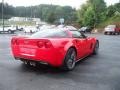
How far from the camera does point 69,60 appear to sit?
706cm

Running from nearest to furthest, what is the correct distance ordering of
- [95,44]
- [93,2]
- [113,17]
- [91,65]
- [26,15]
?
[91,65]
[95,44]
[113,17]
[93,2]
[26,15]

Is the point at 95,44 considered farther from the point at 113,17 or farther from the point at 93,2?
the point at 93,2

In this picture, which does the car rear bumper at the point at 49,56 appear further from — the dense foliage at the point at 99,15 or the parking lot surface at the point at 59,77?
the dense foliage at the point at 99,15

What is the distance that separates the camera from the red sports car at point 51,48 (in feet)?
21.2

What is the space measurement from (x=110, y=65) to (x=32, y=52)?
109 inches

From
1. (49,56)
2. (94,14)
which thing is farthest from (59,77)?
(94,14)

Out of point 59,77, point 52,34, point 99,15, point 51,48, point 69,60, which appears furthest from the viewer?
point 99,15

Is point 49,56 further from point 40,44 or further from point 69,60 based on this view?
point 69,60

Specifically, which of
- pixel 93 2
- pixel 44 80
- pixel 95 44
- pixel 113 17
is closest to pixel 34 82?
pixel 44 80

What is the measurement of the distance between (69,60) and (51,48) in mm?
899

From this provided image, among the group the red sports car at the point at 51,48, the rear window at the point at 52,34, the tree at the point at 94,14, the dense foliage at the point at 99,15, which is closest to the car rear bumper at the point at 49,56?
the red sports car at the point at 51,48

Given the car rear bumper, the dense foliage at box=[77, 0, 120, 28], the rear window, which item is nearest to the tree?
the dense foliage at box=[77, 0, 120, 28]

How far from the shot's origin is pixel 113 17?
5225 centimetres

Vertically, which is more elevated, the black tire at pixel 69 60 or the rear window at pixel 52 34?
the rear window at pixel 52 34
